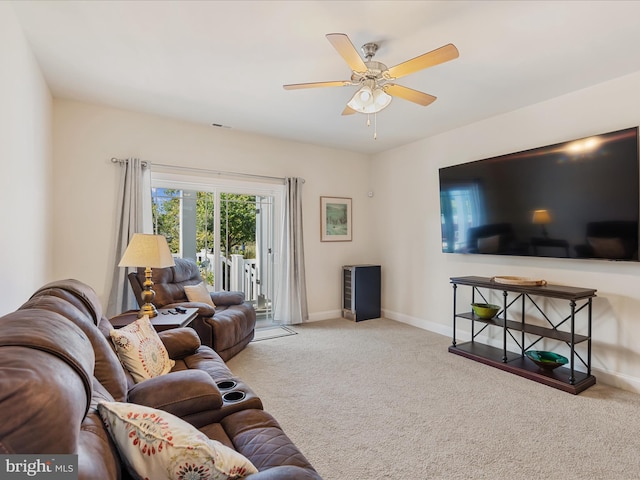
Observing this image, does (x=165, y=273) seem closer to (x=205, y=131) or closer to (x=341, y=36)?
(x=205, y=131)

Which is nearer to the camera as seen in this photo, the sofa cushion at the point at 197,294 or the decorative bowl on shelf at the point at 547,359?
the decorative bowl on shelf at the point at 547,359

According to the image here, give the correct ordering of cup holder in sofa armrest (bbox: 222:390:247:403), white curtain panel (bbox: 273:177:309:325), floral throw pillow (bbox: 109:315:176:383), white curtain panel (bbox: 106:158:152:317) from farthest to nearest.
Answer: white curtain panel (bbox: 273:177:309:325) → white curtain panel (bbox: 106:158:152:317) → floral throw pillow (bbox: 109:315:176:383) → cup holder in sofa armrest (bbox: 222:390:247:403)

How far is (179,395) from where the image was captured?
1.49 metres

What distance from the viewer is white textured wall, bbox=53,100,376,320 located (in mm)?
3613

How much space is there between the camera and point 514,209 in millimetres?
3547

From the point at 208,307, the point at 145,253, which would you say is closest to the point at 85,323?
the point at 145,253

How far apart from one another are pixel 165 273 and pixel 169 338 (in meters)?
1.60

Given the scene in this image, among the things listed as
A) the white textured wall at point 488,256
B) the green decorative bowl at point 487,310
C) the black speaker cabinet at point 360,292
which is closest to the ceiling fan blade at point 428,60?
the white textured wall at point 488,256

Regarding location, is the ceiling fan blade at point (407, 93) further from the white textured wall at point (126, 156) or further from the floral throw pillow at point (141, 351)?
the white textured wall at point (126, 156)

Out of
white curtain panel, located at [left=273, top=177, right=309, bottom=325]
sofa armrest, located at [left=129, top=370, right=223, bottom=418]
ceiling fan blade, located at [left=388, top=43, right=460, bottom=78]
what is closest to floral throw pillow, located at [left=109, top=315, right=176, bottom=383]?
sofa armrest, located at [left=129, top=370, right=223, bottom=418]

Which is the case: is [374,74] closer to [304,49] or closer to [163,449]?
[304,49]

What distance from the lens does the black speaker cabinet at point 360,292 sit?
5.21 m

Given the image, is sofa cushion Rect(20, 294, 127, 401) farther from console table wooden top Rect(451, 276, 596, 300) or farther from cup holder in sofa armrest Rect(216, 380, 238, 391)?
console table wooden top Rect(451, 276, 596, 300)

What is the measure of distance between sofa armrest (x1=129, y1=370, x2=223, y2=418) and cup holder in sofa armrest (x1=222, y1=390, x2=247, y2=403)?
13 cm
